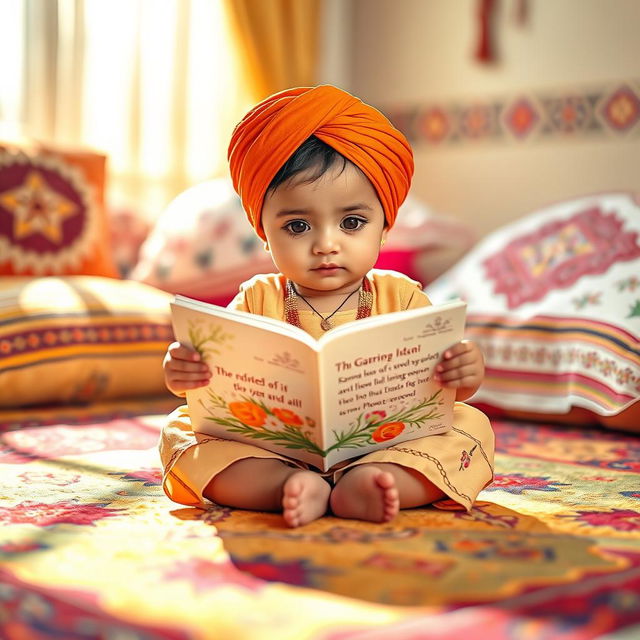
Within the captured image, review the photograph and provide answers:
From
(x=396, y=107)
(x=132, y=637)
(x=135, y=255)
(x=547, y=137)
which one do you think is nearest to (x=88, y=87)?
(x=135, y=255)

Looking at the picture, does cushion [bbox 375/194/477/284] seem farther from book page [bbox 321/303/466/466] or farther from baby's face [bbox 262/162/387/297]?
book page [bbox 321/303/466/466]

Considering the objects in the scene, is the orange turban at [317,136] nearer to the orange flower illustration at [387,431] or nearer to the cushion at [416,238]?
the orange flower illustration at [387,431]

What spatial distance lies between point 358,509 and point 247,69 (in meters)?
2.27

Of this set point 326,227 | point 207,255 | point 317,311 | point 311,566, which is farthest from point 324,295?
point 207,255

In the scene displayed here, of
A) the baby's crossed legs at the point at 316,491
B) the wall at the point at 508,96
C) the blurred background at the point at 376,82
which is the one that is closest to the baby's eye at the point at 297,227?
the baby's crossed legs at the point at 316,491

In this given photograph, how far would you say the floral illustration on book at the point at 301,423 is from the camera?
3.83ft

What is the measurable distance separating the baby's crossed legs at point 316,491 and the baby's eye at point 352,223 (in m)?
Answer: 0.35

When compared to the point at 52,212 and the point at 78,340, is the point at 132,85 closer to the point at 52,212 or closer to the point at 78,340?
the point at 52,212

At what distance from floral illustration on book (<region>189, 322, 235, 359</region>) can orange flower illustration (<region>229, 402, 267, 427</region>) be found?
8 cm

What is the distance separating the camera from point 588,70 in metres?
2.72

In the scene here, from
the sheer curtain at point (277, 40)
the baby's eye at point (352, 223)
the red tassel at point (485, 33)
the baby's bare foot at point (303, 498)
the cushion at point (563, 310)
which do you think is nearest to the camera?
the baby's bare foot at point (303, 498)

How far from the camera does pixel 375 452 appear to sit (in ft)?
4.01

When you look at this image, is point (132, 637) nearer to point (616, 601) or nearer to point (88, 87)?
point (616, 601)

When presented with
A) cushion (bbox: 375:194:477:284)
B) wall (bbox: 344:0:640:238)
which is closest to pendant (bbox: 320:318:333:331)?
cushion (bbox: 375:194:477:284)
